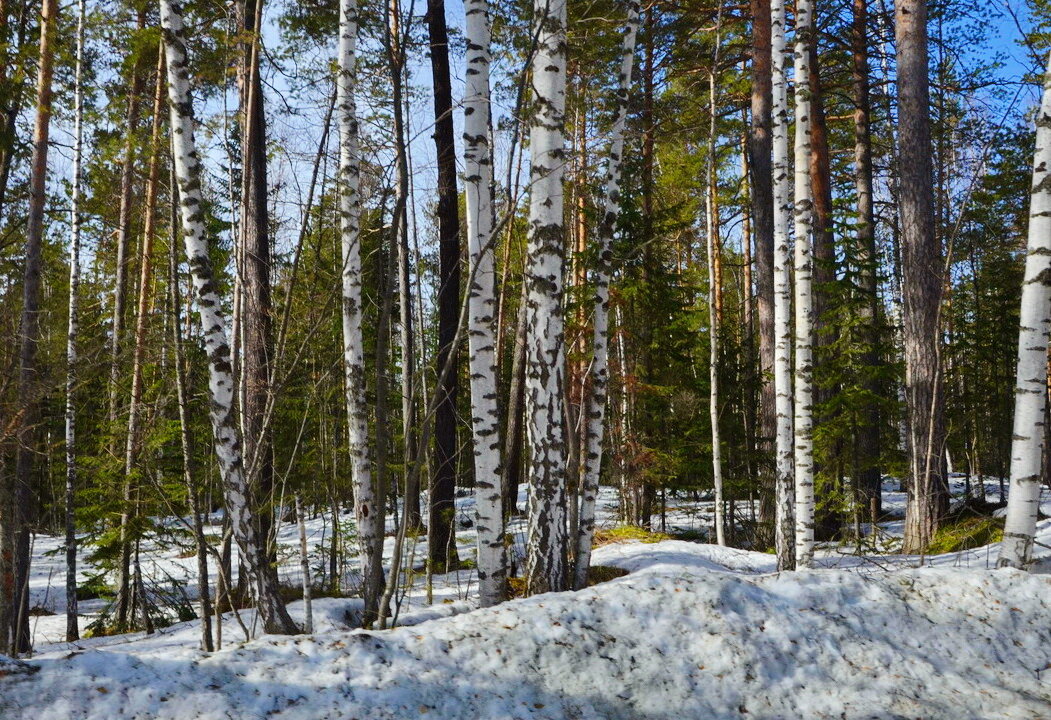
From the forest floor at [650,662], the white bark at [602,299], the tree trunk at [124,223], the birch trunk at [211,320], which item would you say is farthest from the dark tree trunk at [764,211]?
the tree trunk at [124,223]

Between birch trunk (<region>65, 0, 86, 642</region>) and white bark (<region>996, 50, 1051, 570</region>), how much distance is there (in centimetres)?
969

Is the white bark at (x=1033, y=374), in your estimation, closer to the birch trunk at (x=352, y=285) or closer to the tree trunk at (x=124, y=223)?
the birch trunk at (x=352, y=285)

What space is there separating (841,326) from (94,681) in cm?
1074

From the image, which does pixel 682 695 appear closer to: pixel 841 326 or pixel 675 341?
pixel 841 326

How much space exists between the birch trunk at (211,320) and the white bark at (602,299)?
8.64ft

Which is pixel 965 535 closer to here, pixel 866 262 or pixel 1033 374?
Result: pixel 1033 374

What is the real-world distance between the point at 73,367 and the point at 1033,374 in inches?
410

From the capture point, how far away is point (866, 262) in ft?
38.5

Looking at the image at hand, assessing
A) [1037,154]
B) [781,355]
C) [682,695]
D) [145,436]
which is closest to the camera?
[682,695]

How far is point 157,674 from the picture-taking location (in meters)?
2.82

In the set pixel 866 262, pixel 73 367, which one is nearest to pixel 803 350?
pixel 866 262

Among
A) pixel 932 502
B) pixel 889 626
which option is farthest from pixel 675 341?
pixel 889 626

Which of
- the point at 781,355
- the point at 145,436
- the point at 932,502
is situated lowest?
the point at 932,502

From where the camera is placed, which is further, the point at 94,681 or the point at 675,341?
the point at 675,341
